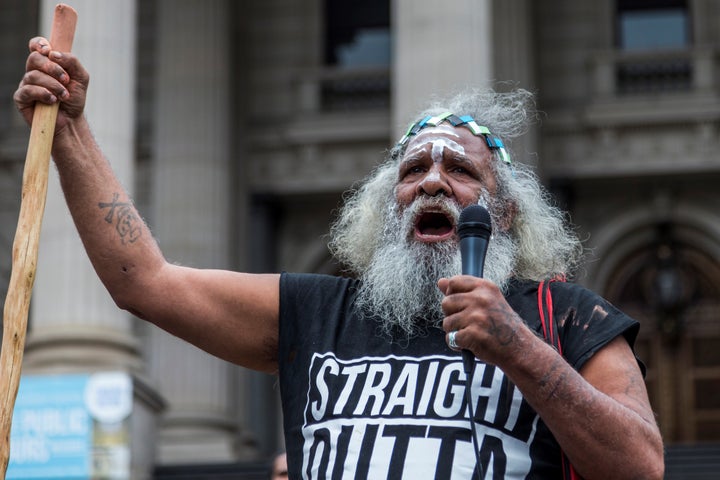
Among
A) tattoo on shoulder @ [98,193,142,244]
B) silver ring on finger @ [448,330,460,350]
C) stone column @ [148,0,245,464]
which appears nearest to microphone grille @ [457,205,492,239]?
silver ring on finger @ [448,330,460,350]

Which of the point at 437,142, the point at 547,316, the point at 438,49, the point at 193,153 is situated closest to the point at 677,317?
the point at 438,49

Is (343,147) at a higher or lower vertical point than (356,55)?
lower

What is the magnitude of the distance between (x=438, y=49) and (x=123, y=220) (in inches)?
527

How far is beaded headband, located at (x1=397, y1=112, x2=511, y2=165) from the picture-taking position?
387 cm

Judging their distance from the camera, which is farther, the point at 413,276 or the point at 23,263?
the point at 413,276

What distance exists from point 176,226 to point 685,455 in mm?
8317

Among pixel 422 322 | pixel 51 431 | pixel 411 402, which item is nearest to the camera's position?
pixel 411 402

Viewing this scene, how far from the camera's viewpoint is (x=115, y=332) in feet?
52.2

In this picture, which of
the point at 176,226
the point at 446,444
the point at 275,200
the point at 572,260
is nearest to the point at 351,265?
the point at 572,260

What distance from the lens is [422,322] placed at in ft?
11.7

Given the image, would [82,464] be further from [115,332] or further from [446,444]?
[446,444]

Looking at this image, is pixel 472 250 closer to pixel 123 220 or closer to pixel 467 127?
pixel 467 127

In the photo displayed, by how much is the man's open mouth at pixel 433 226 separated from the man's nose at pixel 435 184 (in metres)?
0.05

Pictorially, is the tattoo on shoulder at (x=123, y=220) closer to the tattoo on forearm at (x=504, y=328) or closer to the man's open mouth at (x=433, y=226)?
the man's open mouth at (x=433, y=226)
